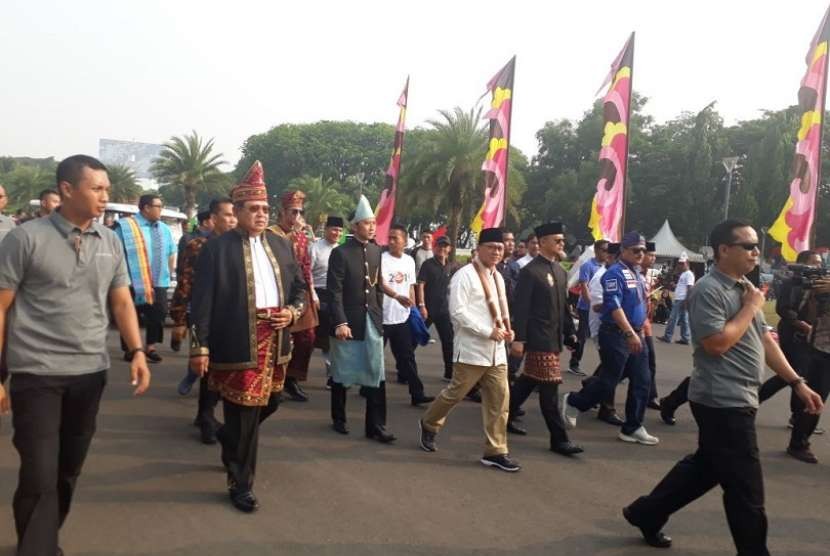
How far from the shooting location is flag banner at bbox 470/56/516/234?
555 inches

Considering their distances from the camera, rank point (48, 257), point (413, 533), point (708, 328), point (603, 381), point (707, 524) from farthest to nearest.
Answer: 1. point (603, 381)
2. point (707, 524)
3. point (413, 533)
4. point (708, 328)
5. point (48, 257)

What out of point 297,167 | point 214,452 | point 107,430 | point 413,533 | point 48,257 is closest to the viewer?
point 48,257

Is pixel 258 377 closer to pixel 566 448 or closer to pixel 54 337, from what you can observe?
pixel 54 337

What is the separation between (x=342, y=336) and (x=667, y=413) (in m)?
3.37

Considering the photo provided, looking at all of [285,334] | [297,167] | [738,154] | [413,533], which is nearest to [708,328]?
[413,533]

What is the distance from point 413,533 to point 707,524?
179 cm

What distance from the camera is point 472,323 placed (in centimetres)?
530

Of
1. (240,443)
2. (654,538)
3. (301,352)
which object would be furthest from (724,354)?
(301,352)

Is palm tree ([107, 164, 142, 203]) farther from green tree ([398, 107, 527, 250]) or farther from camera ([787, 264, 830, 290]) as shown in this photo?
camera ([787, 264, 830, 290])

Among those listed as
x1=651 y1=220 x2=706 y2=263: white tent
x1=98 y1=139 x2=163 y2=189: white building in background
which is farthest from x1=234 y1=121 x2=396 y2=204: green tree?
x1=651 y1=220 x2=706 y2=263: white tent

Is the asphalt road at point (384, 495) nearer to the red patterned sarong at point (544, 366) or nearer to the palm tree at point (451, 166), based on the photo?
the red patterned sarong at point (544, 366)

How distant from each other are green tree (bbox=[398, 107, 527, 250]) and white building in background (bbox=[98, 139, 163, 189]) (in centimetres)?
7740

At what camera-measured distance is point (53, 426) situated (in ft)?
10.5

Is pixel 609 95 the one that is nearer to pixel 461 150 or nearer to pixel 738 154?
pixel 461 150
